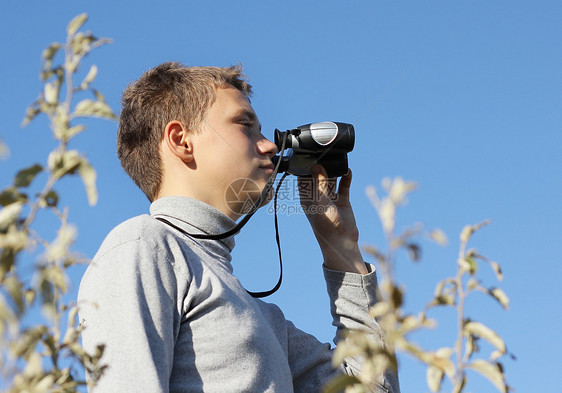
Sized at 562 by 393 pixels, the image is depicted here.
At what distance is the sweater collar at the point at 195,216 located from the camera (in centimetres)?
199

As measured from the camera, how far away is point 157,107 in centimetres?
234

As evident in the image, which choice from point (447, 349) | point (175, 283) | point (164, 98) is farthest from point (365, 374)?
point (164, 98)

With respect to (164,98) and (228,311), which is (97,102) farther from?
(164,98)

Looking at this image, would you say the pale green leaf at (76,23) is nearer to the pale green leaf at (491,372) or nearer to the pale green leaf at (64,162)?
the pale green leaf at (64,162)

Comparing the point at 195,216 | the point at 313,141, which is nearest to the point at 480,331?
the point at 195,216

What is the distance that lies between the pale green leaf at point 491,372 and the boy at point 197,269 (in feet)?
2.30

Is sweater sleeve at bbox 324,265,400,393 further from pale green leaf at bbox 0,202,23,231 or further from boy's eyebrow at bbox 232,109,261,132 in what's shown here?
pale green leaf at bbox 0,202,23,231

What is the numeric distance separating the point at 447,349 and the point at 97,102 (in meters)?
0.33

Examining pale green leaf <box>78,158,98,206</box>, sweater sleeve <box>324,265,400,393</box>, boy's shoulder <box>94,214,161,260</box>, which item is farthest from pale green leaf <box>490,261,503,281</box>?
sweater sleeve <box>324,265,400,393</box>

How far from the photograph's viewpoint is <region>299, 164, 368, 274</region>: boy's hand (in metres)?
2.31

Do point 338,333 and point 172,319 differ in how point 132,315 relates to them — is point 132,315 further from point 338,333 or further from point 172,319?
point 338,333

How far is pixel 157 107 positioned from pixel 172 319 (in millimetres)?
1061

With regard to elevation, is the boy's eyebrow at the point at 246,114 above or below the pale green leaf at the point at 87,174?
below

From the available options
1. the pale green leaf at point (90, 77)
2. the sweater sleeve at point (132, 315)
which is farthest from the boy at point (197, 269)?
the pale green leaf at point (90, 77)
